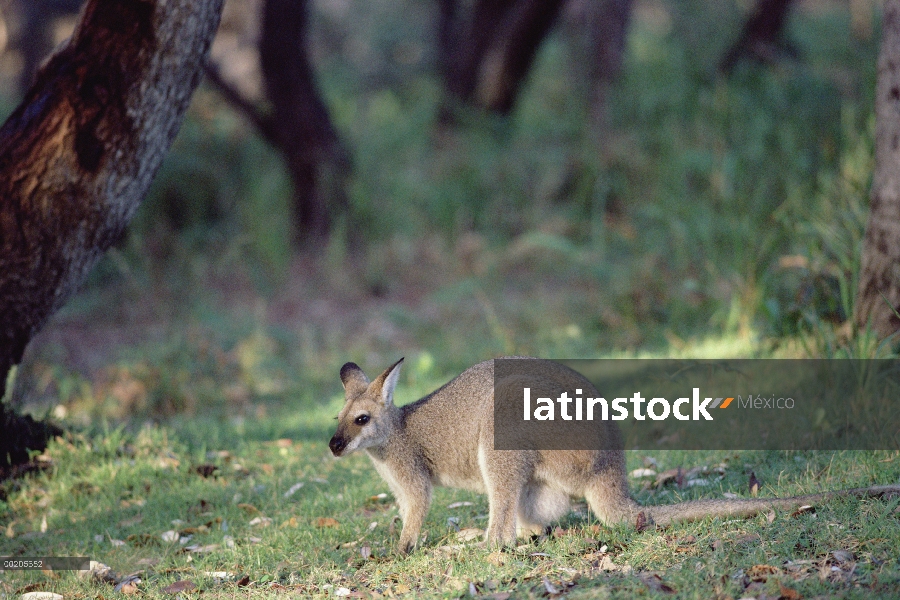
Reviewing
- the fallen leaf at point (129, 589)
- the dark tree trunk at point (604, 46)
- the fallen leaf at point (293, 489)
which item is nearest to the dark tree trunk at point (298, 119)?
the dark tree trunk at point (604, 46)

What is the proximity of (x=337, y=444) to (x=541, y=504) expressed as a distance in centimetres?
107

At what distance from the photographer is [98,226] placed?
20.4ft

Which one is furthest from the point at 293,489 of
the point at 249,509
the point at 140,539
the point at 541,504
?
the point at 541,504

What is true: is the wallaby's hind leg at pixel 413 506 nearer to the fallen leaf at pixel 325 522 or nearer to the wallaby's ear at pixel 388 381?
the wallaby's ear at pixel 388 381

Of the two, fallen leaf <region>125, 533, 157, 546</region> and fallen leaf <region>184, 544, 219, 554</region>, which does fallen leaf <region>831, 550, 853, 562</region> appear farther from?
fallen leaf <region>125, 533, 157, 546</region>

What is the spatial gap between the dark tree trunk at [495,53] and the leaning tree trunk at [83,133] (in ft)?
27.8

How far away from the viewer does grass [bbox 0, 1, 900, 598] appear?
4676 mm

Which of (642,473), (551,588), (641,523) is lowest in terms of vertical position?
(551,588)

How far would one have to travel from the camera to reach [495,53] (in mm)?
14531

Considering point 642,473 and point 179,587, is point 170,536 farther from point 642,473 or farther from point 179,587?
point 642,473

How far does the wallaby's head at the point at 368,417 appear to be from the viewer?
4.86 meters

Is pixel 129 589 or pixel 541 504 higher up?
pixel 541 504

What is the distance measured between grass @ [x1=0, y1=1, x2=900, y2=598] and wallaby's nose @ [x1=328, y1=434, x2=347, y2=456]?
0.60 metres

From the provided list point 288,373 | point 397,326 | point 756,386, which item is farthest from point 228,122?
point 756,386
